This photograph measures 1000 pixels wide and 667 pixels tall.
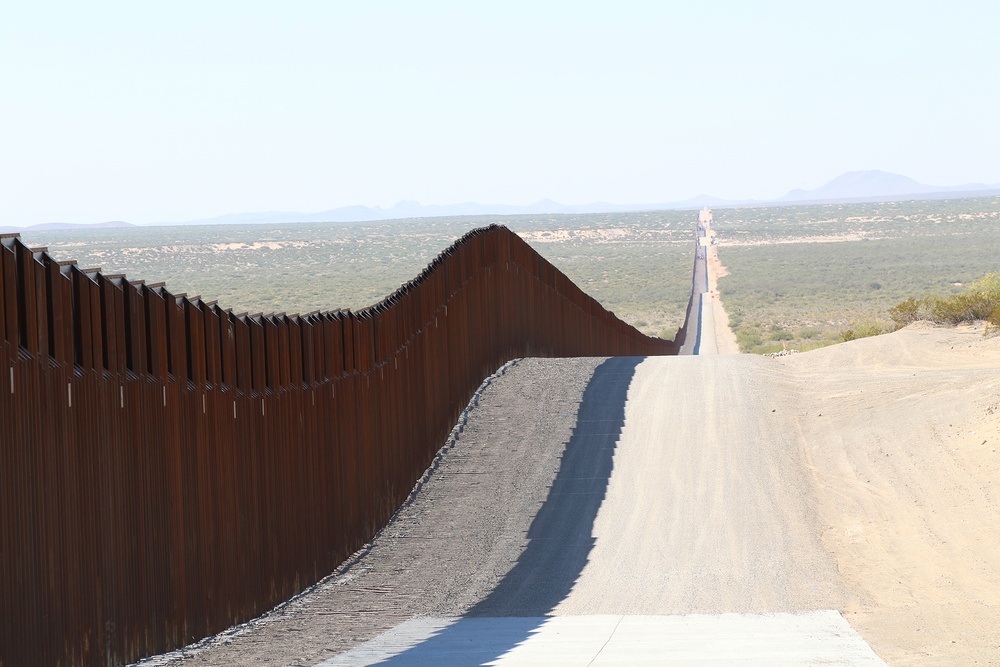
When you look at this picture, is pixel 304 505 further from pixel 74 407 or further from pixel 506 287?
pixel 506 287

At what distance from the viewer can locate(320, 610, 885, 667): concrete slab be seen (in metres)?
7.39

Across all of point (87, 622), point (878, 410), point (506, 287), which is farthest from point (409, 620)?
point (506, 287)

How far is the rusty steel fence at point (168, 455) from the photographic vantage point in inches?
244

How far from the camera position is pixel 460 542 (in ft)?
37.4

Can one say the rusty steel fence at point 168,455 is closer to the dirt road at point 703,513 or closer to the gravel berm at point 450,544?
the gravel berm at point 450,544

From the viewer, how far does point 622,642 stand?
8.00 m

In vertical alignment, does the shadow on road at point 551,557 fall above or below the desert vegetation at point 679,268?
above

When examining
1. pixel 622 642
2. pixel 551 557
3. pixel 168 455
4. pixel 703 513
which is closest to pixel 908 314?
pixel 703 513

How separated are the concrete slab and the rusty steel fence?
1.17m

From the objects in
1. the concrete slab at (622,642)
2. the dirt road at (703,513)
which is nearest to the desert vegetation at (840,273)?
the dirt road at (703,513)

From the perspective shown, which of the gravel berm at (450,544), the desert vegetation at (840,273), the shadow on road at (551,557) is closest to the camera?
the shadow on road at (551,557)

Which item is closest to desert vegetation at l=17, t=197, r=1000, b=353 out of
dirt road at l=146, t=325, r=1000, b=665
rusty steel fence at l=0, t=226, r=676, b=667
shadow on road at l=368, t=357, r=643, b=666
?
dirt road at l=146, t=325, r=1000, b=665

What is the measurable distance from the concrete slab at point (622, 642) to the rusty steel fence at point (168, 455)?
1.17 m

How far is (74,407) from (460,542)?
18.0 ft
